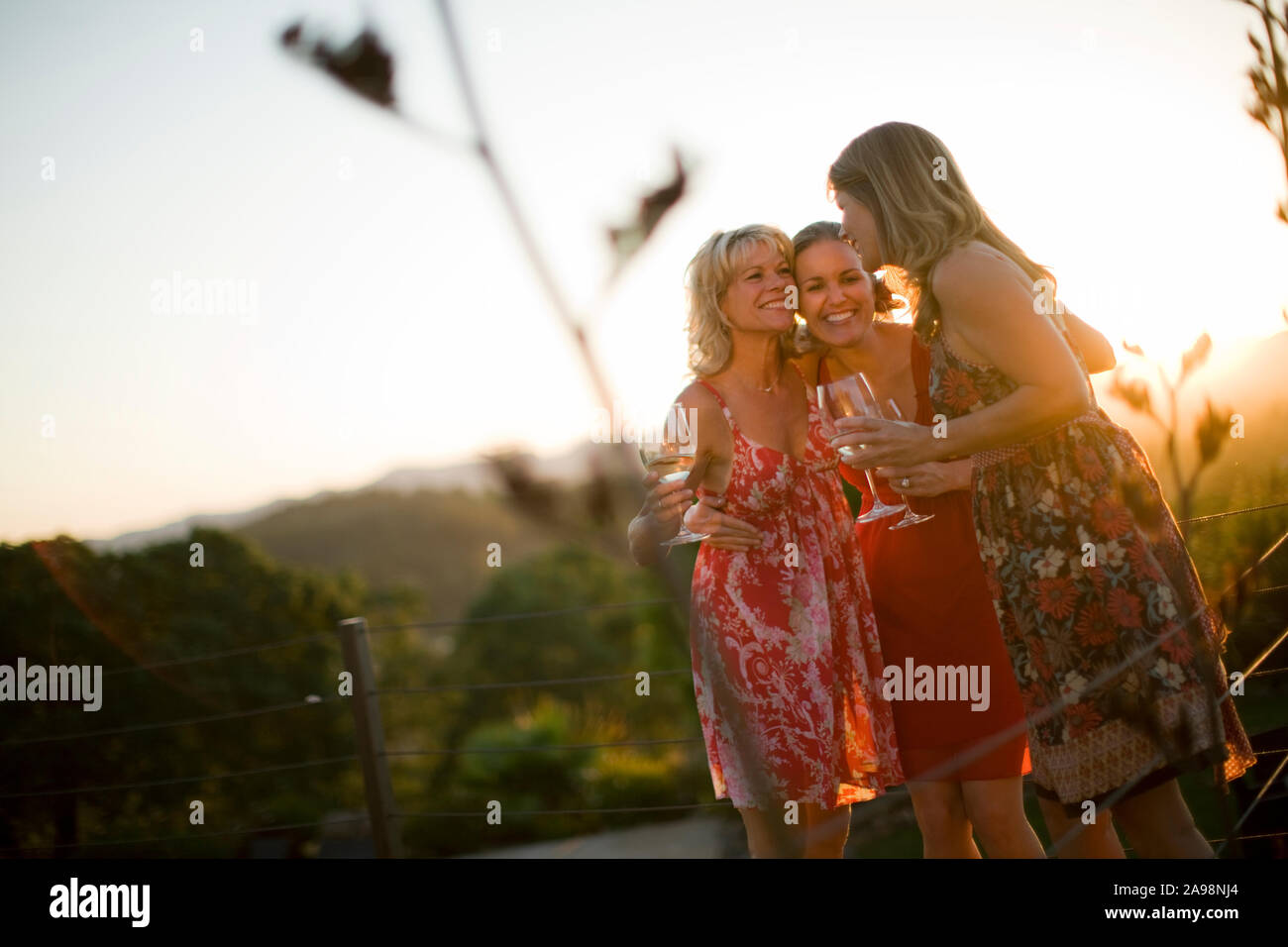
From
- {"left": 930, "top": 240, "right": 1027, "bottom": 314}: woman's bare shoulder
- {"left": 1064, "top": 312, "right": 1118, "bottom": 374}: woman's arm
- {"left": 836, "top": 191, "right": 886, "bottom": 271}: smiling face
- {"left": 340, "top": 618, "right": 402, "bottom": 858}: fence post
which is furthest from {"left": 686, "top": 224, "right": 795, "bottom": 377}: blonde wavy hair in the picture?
{"left": 340, "top": 618, "right": 402, "bottom": 858}: fence post

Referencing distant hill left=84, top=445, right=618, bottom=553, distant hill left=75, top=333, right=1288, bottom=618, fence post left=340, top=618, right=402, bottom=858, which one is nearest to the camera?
distant hill left=84, top=445, right=618, bottom=553

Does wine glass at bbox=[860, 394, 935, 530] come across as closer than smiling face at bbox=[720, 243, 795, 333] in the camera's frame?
Yes

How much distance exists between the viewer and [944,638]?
1860mm

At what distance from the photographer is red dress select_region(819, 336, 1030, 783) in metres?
1.83

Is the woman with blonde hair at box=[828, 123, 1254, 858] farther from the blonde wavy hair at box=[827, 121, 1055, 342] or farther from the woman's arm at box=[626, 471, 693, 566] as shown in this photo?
the woman's arm at box=[626, 471, 693, 566]

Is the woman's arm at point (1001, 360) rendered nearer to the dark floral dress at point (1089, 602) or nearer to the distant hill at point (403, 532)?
the dark floral dress at point (1089, 602)

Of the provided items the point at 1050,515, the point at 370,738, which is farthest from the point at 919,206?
the point at 370,738

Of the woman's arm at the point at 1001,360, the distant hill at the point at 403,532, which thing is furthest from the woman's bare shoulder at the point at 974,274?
the distant hill at the point at 403,532

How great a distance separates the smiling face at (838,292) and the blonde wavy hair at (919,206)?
0.15 m

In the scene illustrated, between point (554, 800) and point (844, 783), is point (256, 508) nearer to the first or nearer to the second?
point (554, 800)

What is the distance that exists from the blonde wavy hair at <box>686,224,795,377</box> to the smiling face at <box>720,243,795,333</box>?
1 centimetres

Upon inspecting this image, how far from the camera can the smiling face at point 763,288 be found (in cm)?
197

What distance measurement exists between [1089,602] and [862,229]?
776 mm

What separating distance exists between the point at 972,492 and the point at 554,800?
39.2 ft
